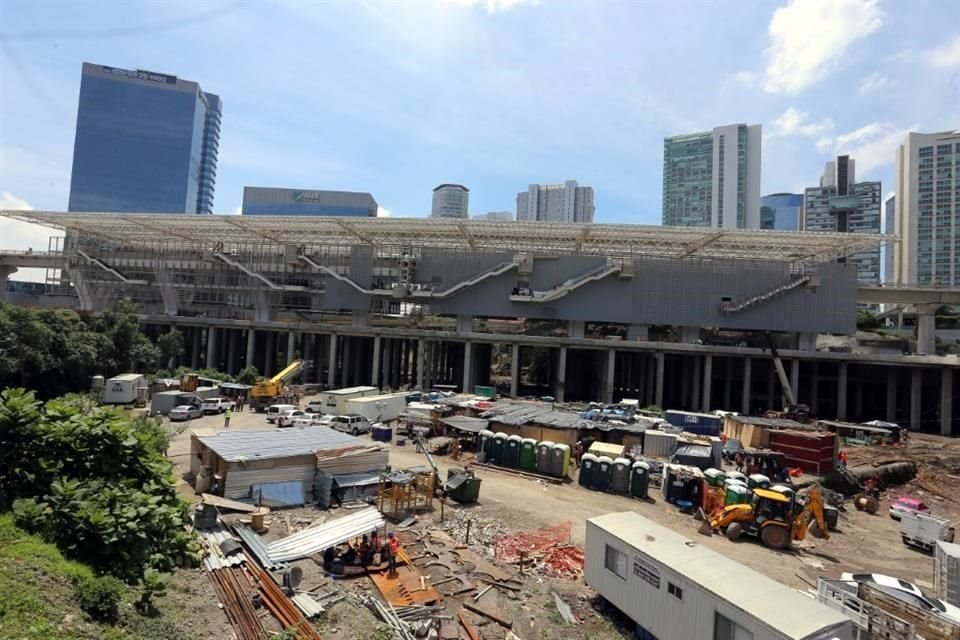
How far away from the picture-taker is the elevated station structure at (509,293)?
49.8m

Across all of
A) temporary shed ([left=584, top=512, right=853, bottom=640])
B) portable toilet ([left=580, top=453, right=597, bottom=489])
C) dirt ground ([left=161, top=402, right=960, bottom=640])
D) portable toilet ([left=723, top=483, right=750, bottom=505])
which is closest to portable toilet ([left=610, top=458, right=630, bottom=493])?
dirt ground ([left=161, top=402, right=960, bottom=640])

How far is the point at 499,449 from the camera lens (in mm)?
26000

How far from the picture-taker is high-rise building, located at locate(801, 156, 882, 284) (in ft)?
433

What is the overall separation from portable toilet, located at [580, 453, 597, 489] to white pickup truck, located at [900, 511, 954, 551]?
11.7m

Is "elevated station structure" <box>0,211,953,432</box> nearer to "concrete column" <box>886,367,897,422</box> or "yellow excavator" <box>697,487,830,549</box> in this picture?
"concrete column" <box>886,367,897,422</box>

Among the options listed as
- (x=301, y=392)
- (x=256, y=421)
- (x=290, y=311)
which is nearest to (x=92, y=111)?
(x=290, y=311)

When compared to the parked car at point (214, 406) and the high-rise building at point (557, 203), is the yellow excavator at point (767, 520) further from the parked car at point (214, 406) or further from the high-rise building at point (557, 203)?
the high-rise building at point (557, 203)

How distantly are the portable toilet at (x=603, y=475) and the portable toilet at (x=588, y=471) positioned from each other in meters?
0.16

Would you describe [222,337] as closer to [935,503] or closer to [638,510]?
[638,510]

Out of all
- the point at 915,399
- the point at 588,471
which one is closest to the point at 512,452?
the point at 588,471

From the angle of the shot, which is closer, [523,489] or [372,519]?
[372,519]

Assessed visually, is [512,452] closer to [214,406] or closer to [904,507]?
[904,507]

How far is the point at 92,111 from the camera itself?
465 feet

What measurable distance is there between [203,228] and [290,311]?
1350 cm
